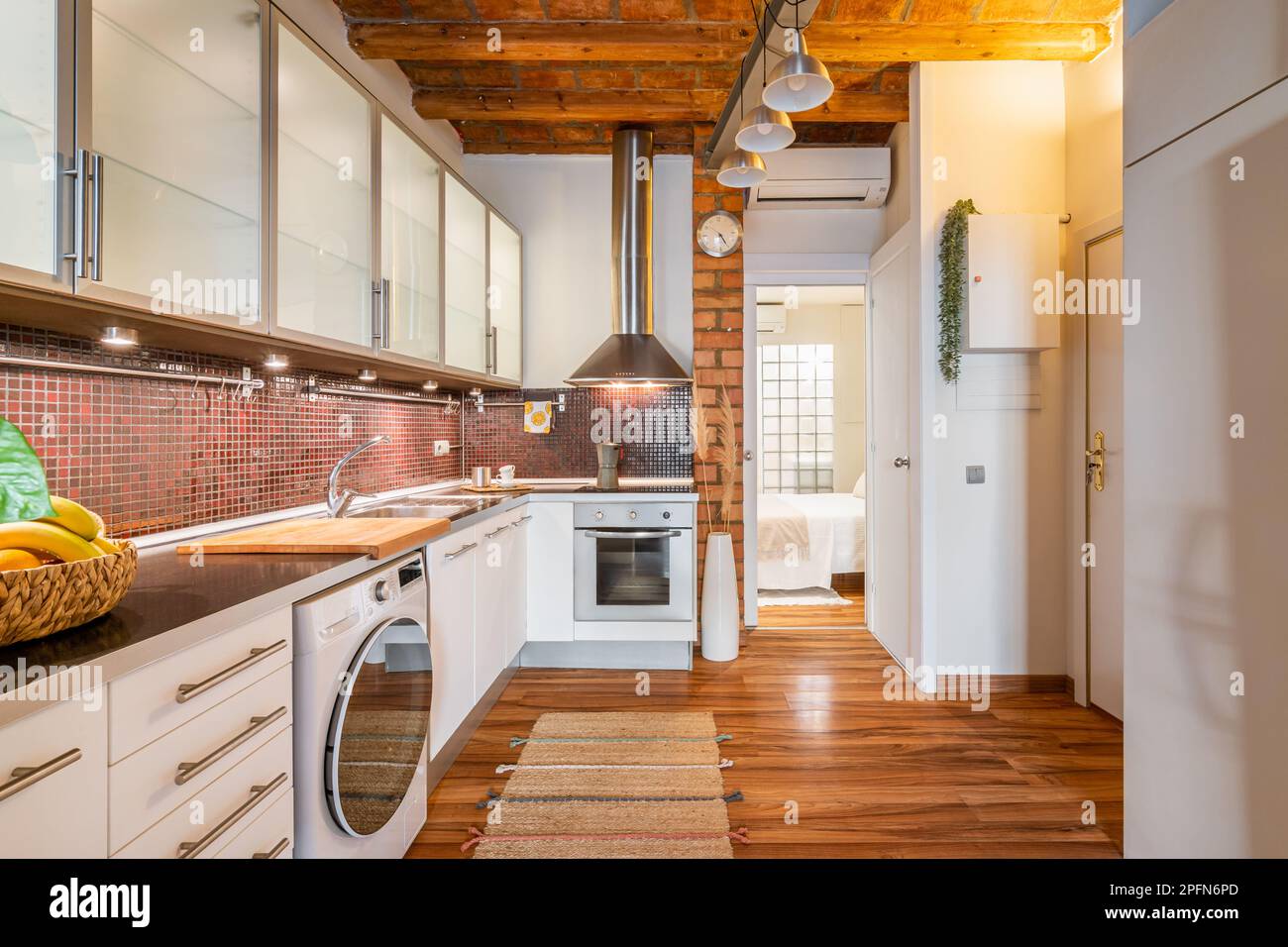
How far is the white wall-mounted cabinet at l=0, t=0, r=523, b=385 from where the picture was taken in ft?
3.48

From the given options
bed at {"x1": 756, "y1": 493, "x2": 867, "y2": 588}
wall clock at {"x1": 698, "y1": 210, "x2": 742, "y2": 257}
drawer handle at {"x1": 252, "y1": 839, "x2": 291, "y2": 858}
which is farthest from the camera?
bed at {"x1": 756, "y1": 493, "x2": 867, "y2": 588}

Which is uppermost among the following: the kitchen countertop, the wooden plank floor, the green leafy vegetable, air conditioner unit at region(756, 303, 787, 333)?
air conditioner unit at region(756, 303, 787, 333)

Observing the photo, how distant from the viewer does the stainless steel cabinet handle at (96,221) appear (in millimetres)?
1114

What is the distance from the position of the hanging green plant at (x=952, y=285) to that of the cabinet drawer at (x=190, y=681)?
2781 millimetres

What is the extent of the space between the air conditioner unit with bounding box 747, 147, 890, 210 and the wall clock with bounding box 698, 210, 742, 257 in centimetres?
20

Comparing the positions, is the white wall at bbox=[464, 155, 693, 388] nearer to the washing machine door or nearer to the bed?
the bed

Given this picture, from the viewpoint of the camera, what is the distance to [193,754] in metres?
0.95

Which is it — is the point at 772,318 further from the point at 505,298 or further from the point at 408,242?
the point at 408,242

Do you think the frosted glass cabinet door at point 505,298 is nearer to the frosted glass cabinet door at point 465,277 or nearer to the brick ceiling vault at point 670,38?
the frosted glass cabinet door at point 465,277

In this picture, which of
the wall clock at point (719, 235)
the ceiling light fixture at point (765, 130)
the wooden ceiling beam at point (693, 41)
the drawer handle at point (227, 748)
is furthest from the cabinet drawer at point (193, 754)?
the wall clock at point (719, 235)

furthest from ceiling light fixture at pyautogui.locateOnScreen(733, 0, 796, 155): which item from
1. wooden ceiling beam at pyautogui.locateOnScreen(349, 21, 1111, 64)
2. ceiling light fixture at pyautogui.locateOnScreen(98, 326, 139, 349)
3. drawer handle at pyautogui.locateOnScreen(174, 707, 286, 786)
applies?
drawer handle at pyautogui.locateOnScreen(174, 707, 286, 786)

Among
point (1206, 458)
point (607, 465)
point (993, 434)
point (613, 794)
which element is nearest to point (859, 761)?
point (613, 794)
